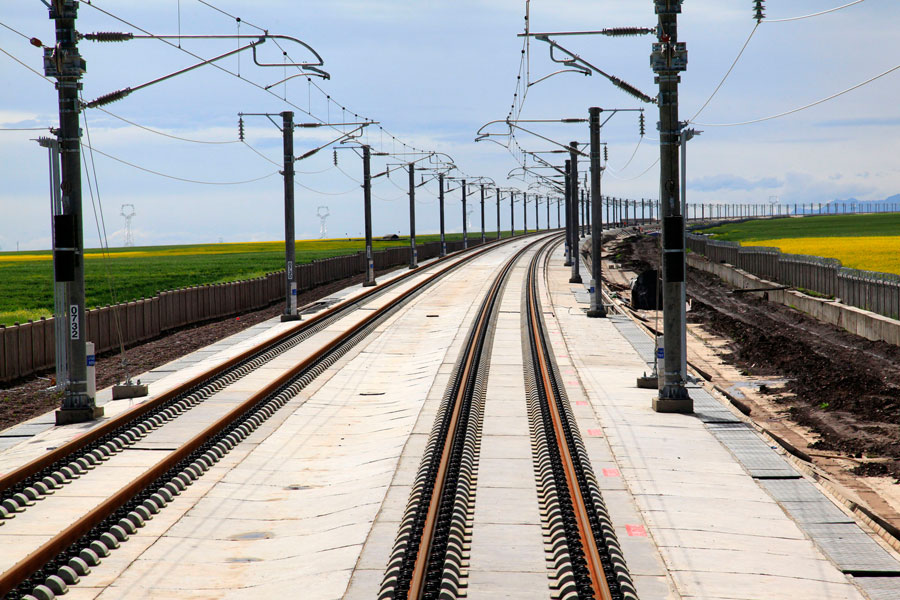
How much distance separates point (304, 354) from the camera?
27.0 m

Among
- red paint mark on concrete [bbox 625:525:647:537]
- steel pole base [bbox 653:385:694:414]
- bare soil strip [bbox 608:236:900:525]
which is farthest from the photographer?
steel pole base [bbox 653:385:694:414]

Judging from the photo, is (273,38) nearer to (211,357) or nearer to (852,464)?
(211,357)

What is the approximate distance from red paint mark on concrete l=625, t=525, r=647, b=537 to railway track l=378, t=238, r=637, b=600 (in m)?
0.24

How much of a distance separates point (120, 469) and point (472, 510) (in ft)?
18.6

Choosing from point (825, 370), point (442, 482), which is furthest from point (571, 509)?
point (825, 370)

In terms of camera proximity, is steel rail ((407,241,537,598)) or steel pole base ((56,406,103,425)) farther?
steel pole base ((56,406,103,425))

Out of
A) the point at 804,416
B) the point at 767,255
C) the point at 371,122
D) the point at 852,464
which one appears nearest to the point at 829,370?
the point at 804,416

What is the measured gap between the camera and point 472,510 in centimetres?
1169

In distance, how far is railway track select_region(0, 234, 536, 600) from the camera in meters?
9.73

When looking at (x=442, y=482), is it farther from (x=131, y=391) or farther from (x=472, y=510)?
(x=131, y=391)

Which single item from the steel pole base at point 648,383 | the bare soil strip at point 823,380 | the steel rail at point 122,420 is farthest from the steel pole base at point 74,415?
the bare soil strip at point 823,380

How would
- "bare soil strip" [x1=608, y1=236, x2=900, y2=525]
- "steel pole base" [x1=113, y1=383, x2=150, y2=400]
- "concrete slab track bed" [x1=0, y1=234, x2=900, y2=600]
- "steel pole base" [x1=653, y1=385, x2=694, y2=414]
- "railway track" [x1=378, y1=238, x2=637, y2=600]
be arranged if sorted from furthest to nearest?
"steel pole base" [x1=113, y1=383, x2=150, y2=400], "steel pole base" [x1=653, y1=385, x2=694, y2=414], "bare soil strip" [x1=608, y1=236, x2=900, y2=525], "concrete slab track bed" [x1=0, y1=234, x2=900, y2=600], "railway track" [x1=378, y1=238, x2=637, y2=600]

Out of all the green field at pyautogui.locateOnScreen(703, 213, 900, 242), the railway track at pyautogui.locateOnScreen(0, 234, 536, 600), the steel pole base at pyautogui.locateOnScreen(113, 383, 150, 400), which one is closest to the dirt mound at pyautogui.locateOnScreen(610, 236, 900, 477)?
the railway track at pyautogui.locateOnScreen(0, 234, 536, 600)

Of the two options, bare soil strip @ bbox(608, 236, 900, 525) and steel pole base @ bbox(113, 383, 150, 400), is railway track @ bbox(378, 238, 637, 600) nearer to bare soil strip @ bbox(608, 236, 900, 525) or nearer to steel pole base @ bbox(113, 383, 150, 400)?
bare soil strip @ bbox(608, 236, 900, 525)
